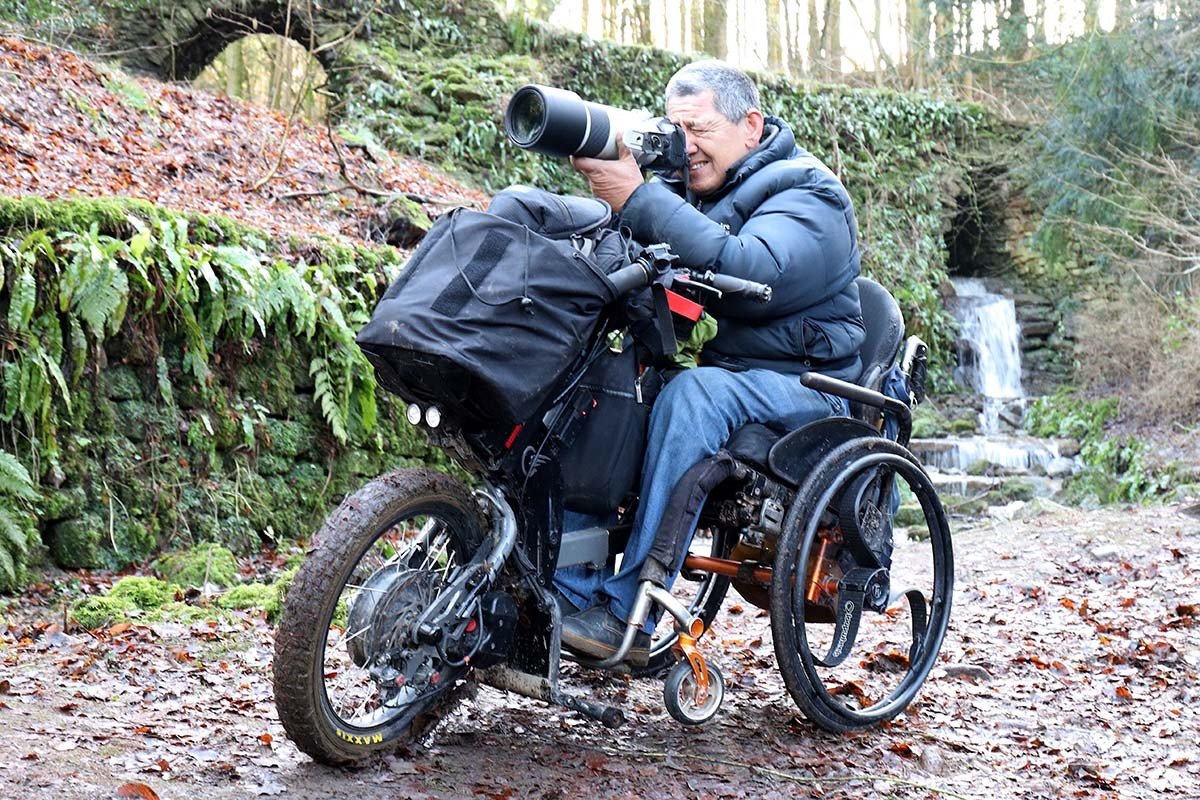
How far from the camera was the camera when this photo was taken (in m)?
3.15

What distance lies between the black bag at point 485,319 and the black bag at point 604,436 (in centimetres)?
25

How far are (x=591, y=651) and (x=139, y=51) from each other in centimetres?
1225

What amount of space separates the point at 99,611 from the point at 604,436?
2.75 metres

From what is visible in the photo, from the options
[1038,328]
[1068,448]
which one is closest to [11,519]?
[1068,448]

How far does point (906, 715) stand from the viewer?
4.23m

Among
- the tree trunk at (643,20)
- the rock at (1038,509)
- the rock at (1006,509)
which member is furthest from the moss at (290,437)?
the tree trunk at (643,20)

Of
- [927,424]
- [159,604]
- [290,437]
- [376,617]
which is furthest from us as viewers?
[927,424]

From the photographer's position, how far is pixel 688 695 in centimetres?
356

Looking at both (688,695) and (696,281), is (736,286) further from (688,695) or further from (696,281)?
(688,695)

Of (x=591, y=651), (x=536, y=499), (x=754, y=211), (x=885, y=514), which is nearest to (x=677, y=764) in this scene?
(x=591, y=651)

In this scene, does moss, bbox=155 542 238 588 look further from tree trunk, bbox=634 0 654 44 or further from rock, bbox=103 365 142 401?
tree trunk, bbox=634 0 654 44

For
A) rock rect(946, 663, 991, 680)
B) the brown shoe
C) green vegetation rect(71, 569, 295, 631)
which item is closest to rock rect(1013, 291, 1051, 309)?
rock rect(946, 663, 991, 680)

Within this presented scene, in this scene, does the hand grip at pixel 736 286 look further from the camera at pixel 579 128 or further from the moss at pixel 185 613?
the moss at pixel 185 613

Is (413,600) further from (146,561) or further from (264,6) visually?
(264,6)
